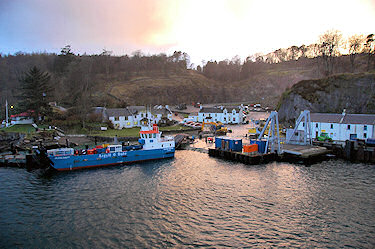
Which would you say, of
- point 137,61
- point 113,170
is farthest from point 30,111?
point 137,61

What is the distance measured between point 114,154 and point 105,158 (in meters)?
1.44

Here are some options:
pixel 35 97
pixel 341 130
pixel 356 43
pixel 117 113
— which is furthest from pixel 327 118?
pixel 35 97

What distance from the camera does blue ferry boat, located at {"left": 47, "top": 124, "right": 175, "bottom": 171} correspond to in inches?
1455

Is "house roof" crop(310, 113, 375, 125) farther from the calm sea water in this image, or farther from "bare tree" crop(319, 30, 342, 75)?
"bare tree" crop(319, 30, 342, 75)

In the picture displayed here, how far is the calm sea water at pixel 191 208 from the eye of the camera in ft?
63.6

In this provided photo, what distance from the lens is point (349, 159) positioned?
133 ft

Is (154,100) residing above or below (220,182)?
above

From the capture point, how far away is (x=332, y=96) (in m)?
64.8

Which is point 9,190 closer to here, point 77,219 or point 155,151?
point 77,219

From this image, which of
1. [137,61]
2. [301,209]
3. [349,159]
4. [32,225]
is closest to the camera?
[32,225]

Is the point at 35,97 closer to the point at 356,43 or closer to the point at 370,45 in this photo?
the point at 356,43

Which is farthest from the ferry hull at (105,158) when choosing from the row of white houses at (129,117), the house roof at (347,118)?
the house roof at (347,118)

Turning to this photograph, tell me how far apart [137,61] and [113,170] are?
126 metres

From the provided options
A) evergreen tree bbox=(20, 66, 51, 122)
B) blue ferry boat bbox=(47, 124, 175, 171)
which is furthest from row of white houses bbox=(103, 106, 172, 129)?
blue ferry boat bbox=(47, 124, 175, 171)
